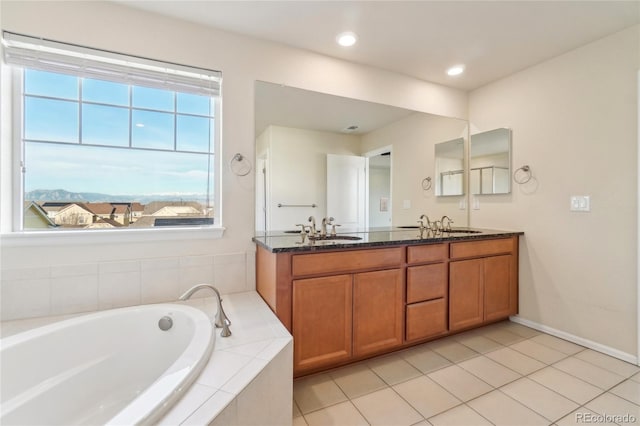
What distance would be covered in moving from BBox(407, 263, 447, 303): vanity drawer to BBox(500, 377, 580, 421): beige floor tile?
A: 0.71 metres

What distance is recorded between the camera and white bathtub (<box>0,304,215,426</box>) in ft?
4.16

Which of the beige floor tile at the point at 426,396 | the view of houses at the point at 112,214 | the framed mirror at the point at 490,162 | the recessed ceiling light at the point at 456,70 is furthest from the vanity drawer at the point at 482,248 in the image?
the view of houses at the point at 112,214

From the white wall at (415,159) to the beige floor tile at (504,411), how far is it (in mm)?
1568

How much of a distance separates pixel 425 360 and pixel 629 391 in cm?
115

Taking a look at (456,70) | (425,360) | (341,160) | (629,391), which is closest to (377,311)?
(425,360)

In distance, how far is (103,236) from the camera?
1826 millimetres

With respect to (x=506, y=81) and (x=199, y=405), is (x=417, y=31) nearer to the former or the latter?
(x=506, y=81)

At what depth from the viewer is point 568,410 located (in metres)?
1.56

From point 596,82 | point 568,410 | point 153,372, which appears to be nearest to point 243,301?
point 153,372

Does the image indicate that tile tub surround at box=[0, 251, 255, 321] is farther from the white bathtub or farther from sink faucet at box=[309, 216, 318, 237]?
sink faucet at box=[309, 216, 318, 237]

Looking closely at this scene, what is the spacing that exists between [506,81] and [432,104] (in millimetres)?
715

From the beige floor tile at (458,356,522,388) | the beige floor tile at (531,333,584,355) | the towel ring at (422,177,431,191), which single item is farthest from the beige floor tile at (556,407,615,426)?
the towel ring at (422,177,431,191)

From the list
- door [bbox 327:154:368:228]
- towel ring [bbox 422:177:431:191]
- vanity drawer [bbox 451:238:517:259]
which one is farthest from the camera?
towel ring [bbox 422:177:431:191]

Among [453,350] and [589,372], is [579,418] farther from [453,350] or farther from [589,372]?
[453,350]
